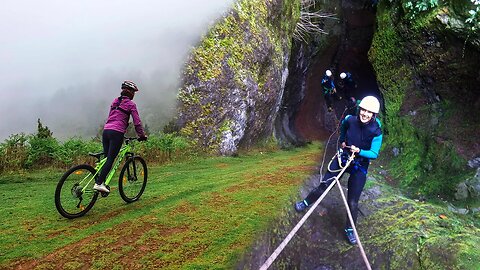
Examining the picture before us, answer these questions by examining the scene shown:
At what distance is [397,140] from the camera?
43.4ft

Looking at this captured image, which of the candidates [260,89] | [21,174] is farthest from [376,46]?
[21,174]

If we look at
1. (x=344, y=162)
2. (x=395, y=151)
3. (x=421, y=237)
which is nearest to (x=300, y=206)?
(x=344, y=162)

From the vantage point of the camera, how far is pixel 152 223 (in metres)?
5.88

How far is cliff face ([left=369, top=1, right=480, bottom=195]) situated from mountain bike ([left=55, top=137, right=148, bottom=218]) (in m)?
8.92

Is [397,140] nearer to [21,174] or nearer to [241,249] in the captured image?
[241,249]

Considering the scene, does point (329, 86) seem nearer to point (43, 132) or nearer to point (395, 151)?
point (395, 151)

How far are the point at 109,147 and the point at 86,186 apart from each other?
0.75 meters

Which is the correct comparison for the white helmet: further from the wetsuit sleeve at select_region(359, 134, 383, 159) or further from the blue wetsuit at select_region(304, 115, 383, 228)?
the wetsuit sleeve at select_region(359, 134, 383, 159)

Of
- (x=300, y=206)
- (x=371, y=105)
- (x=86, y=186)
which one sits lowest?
(x=300, y=206)

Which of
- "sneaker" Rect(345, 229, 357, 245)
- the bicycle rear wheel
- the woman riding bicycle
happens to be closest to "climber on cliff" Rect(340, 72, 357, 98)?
"sneaker" Rect(345, 229, 357, 245)

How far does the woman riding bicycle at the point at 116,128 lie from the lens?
5.97 m

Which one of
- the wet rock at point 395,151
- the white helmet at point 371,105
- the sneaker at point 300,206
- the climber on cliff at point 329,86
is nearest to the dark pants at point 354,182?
the sneaker at point 300,206

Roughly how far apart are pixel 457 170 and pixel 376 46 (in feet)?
22.7

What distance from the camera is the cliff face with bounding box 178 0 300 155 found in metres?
11.7
